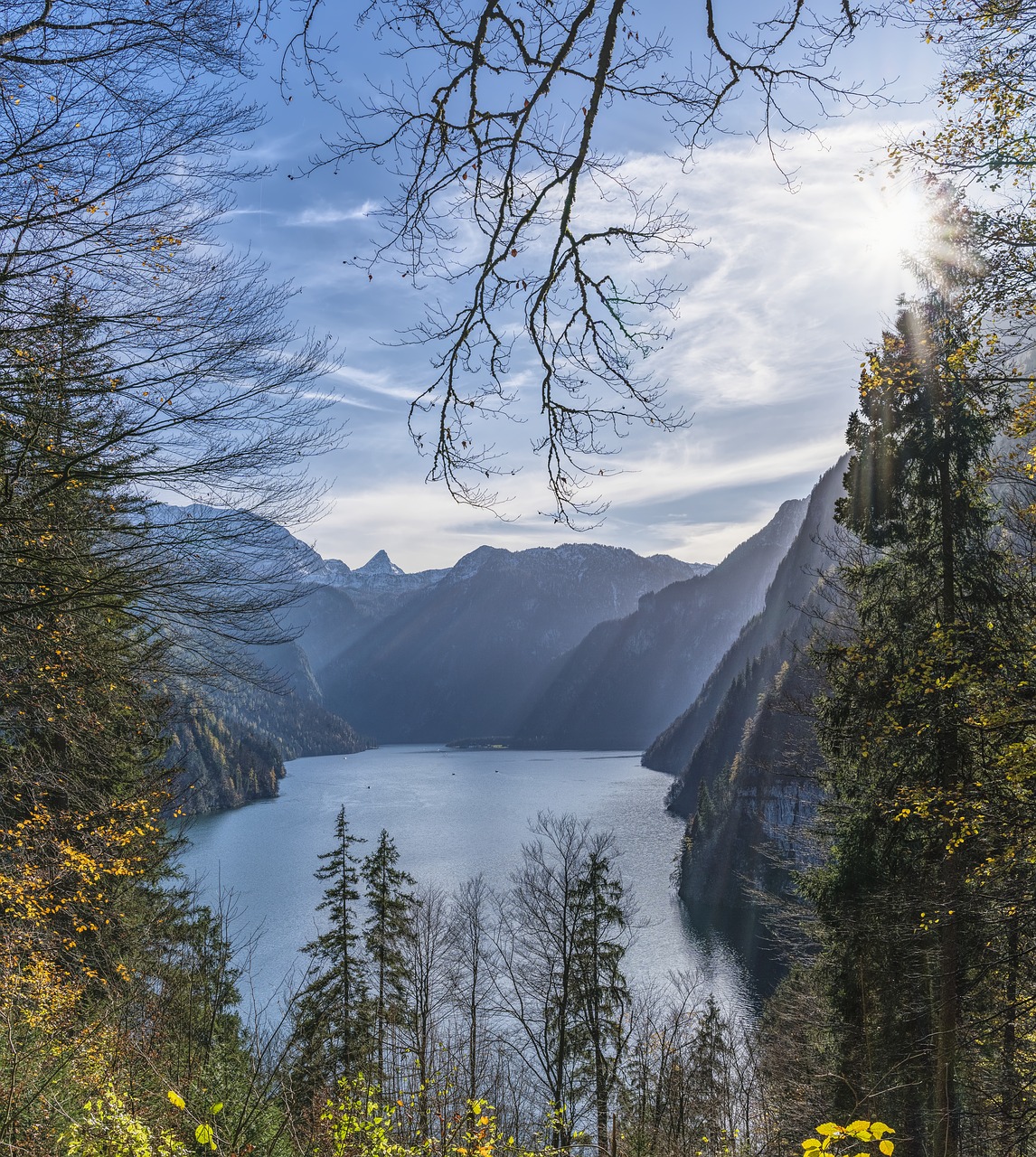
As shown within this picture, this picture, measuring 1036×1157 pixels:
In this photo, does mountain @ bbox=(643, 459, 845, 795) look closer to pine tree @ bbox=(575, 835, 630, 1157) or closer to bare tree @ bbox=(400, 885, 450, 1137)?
bare tree @ bbox=(400, 885, 450, 1137)

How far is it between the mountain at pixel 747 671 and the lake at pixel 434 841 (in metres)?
5.37

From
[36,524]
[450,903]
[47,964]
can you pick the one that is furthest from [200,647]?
[450,903]

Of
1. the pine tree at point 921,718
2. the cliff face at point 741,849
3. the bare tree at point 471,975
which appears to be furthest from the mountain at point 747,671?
the pine tree at point 921,718

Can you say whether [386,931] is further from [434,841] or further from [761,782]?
[434,841]

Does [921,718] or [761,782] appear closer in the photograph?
[921,718]

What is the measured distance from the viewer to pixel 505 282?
3.10m

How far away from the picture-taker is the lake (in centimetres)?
3528

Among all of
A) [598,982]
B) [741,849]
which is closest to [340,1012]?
[598,982]

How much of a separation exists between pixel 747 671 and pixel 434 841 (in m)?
38.5

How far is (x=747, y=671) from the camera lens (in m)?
78.6

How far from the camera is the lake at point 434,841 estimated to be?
1389 inches

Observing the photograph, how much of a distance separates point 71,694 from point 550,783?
10586cm

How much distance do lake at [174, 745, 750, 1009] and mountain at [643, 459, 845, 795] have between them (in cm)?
537

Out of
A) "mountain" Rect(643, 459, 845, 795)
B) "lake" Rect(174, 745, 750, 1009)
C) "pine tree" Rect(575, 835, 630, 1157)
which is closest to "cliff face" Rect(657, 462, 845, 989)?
"mountain" Rect(643, 459, 845, 795)
